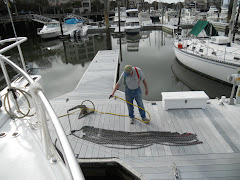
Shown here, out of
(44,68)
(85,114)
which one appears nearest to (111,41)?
(44,68)

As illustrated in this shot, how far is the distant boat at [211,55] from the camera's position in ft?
29.9

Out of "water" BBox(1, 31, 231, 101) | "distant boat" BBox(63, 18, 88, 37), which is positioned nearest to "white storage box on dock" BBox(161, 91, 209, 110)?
"water" BBox(1, 31, 231, 101)

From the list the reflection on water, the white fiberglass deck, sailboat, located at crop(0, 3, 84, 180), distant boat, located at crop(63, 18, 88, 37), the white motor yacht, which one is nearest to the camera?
sailboat, located at crop(0, 3, 84, 180)

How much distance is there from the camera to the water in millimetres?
10180

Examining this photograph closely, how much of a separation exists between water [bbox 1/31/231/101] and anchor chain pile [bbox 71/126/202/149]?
247 centimetres

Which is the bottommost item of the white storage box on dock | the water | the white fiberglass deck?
the water

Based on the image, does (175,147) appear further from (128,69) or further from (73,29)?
(73,29)

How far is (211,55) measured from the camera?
9953mm

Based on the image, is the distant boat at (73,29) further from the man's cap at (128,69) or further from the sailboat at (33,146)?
the sailboat at (33,146)

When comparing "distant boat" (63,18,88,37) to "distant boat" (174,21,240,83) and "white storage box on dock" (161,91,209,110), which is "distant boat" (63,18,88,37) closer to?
"distant boat" (174,21,240,83)

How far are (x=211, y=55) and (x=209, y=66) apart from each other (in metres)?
0.59

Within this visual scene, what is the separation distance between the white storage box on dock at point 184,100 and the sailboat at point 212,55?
4122 mm

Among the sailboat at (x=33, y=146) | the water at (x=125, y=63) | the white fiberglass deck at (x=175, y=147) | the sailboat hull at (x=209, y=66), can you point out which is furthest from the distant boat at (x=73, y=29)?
the sailboat at (x=33, y=146)

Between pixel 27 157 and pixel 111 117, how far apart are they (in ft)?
10.7
